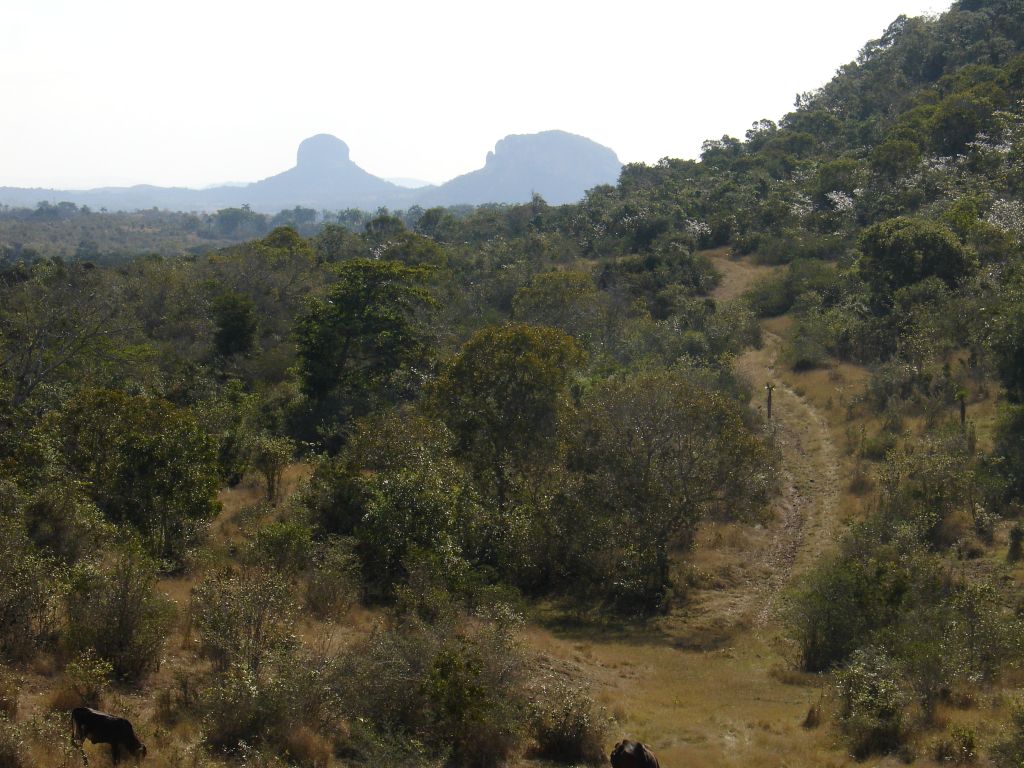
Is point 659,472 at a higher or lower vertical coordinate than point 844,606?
higher

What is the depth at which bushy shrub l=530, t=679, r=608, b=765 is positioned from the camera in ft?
31.2

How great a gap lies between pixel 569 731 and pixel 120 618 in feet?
18.2

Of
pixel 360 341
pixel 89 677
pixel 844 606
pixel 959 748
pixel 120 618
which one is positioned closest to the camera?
pixel 89 677

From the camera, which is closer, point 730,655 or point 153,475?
point 153,475

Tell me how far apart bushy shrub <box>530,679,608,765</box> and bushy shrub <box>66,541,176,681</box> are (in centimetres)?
475

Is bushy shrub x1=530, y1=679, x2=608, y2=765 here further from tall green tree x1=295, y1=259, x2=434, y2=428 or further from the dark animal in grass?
tall green tree x1=295, y1=259, x2=434, y2=428

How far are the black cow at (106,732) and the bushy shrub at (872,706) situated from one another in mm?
8396

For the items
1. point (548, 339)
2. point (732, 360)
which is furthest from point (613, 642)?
point (732, 360)

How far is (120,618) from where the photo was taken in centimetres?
929

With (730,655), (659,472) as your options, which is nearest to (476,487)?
(659,472)

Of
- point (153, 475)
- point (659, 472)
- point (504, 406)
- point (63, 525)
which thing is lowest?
point (63, 525)

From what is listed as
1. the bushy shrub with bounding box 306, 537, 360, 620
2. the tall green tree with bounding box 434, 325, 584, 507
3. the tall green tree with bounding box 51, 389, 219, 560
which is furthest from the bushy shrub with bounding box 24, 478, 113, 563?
the tall green tree with bounding box 434, 325, 584, 507

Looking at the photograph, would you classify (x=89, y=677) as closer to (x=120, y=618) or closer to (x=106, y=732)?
(x=106, y=732)

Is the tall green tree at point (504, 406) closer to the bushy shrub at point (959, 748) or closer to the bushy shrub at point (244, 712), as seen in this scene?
the bushy shrub at point (244, 712)
